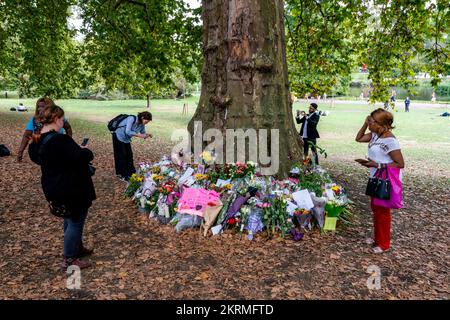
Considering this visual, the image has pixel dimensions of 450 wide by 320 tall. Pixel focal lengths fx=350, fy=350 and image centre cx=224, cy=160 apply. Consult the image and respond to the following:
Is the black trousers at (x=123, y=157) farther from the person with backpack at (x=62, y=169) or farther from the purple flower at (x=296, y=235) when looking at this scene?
the purple flower at (x=296, y=235)

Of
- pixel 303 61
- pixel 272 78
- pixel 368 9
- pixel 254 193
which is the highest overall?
pixel 368 9

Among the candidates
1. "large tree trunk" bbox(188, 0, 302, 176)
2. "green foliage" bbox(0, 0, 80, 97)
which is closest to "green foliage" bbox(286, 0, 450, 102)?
"large tree trunk" bbox(188, 0, 302, 176)

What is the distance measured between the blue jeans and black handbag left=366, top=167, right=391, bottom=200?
10.7ft

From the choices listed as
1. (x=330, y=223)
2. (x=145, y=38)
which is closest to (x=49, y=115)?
(x=330, y=223)

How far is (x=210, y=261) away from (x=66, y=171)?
1.90 metres

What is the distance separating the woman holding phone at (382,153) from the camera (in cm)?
405

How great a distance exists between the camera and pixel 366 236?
196 inches

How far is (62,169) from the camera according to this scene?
339 cm

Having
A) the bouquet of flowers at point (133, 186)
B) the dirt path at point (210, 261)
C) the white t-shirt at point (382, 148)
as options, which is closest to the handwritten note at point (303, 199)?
the dirt path at point (210, 261)

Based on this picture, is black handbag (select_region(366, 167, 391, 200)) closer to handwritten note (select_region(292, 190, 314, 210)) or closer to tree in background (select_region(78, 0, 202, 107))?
handwritten note (select_region(292, 190, 314, 210))

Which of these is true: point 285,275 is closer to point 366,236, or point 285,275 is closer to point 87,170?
point 366,236
